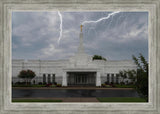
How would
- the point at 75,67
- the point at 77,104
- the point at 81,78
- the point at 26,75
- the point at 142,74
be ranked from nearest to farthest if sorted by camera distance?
the point at 77,104 < the point at 142,74 < the point at 75,67 < the point at 26,75 < the point at 81,78

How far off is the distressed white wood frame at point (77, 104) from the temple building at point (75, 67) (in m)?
21.9

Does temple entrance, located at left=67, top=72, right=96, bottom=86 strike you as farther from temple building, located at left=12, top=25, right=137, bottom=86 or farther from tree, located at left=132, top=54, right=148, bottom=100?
tree, located at left=132, top=54, right=148, bottom=100

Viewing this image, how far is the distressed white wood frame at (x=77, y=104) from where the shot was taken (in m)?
6.89

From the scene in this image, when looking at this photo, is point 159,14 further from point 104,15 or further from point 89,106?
point 89,106

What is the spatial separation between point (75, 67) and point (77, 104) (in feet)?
72.4

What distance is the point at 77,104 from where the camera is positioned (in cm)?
700

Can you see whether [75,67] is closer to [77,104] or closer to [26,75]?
[26,75]

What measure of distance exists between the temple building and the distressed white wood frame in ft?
72.0

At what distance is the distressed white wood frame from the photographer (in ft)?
22.6

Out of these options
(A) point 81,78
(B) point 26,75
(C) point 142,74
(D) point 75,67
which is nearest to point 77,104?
(C) point 142,74

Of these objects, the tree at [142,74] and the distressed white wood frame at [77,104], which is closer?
the distressed white wood frame at [77,104]

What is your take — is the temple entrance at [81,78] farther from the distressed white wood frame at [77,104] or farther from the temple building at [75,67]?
the distressed white wood frame at [77,104]

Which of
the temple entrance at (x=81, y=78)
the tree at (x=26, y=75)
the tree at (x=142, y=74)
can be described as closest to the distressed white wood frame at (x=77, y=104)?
the tree at (x=142, y=74)

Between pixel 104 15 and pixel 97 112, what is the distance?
472 centimetres
